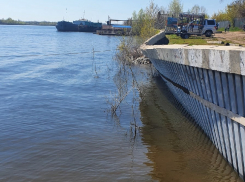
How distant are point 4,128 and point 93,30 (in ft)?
371

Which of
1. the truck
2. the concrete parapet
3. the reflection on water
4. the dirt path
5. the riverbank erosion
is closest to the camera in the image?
the concrete parapet

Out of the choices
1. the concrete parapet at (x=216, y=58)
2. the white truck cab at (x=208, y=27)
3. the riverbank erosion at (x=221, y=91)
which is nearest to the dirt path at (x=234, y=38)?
the white truck cab at (x=208, y=27)

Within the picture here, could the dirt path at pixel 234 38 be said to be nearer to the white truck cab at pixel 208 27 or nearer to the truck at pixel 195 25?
the white truck cab at pixel 208 27

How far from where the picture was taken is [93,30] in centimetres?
11956

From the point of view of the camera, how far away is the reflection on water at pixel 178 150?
6457mm

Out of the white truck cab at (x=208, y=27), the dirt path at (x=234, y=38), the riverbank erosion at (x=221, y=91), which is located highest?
the white truck cab at (x=208, y=27)

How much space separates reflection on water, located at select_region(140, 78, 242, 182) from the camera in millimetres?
6457

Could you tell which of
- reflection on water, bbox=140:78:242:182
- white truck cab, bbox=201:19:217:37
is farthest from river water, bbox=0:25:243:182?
white truck cab, bbox=201:19:217:37

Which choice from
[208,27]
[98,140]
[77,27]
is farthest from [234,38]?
[77,27]

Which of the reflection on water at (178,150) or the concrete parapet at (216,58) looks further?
the reflection on water at (178,150)

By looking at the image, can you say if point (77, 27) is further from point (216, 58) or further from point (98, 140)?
point (216, 58)

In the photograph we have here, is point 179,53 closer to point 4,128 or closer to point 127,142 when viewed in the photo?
point 127,142

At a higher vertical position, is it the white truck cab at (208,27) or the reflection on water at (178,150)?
the white truck cab at (208,27)

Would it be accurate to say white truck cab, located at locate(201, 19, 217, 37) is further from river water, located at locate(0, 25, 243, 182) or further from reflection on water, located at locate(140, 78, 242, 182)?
reflection on water, located at locate(140, 78, 242, 182)
